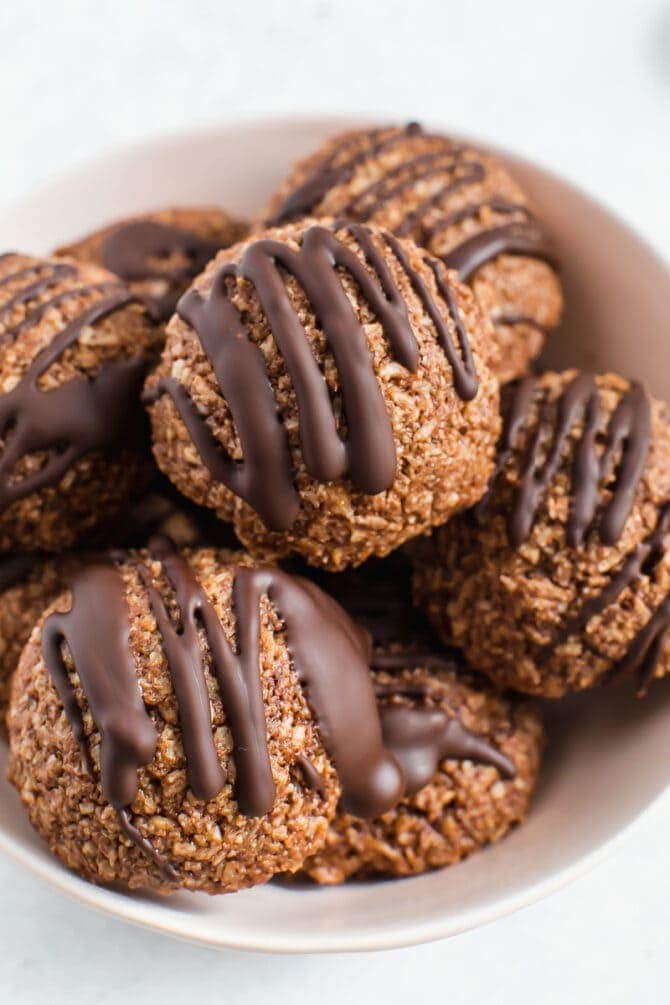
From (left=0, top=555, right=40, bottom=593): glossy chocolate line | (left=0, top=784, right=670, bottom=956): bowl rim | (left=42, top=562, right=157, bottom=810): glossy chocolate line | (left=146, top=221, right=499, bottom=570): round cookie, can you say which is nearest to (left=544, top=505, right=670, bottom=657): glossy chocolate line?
(left=146, top=221, right=499, bottom=570): round cookie

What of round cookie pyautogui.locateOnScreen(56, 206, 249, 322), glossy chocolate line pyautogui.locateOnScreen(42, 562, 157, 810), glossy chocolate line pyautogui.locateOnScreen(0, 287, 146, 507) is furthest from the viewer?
round cookie pyautogui.locateOnScreen(56, 206, 249, 322)

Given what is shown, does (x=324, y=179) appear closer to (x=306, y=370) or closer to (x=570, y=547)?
(x=306, y=370)

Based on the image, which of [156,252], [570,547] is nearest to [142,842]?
[570,547]

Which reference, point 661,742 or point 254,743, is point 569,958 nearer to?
point 661,742

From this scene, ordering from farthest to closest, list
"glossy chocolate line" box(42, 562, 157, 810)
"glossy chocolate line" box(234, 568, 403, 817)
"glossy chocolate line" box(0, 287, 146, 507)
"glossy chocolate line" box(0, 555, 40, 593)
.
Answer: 1. "glossy chocolate line" box(0, 555, 40, 593)
2. "glossy chocolate line" box(0, 287, 146, 507)
3. "glossy chocolate line" box(234, 568, 403, 817)
4. "glossy chocolate line" box(42, 562, 157, 810)

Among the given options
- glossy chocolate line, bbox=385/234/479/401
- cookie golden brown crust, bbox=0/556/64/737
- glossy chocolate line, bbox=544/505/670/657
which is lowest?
cookie golden brown crust, bbox=0/556/64/737

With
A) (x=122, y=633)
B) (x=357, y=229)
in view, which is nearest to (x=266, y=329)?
(x=357, y=229)

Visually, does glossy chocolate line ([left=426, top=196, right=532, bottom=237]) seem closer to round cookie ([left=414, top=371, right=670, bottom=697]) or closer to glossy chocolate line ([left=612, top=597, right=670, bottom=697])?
round cookie ([left=414, top=371, right=670, bottom=697])
